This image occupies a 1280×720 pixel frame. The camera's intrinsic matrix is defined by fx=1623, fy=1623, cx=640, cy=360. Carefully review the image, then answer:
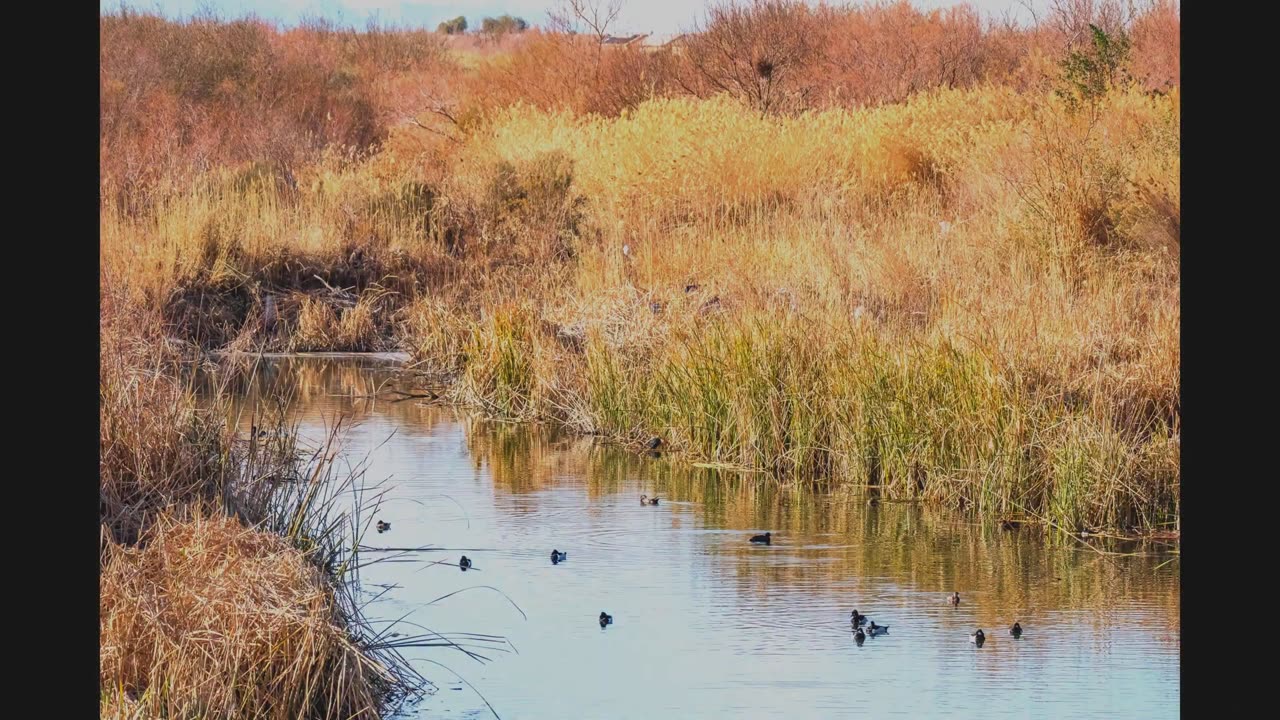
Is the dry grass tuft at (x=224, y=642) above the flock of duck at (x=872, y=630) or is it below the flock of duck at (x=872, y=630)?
above

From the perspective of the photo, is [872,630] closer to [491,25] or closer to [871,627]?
[871,627]

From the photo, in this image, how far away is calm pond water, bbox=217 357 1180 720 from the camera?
562 centimetres

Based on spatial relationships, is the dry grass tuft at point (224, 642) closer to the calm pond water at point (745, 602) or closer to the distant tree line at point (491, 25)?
the calm pond water at point (745, 602)

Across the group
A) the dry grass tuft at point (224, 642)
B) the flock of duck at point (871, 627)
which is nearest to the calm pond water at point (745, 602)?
the flock of duck at point (871, 627)

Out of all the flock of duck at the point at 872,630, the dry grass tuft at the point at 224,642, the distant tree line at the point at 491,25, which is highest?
the distant tree line at the point at 491,25

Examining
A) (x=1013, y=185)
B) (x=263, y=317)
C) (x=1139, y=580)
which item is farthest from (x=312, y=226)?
(x=1139, y=580)

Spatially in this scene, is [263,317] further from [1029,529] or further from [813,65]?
[813,65]

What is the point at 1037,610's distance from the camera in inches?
263

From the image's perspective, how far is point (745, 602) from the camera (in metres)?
6.77

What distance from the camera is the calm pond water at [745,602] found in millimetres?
5625

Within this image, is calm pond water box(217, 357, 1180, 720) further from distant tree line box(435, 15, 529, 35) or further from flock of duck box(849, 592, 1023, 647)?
distant tree line box(435, 15, 529, 35)

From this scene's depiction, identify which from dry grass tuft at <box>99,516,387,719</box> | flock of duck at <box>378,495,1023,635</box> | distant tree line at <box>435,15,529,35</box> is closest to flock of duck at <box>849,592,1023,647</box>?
flock of duck at <box>378,495,1023,635</box>
